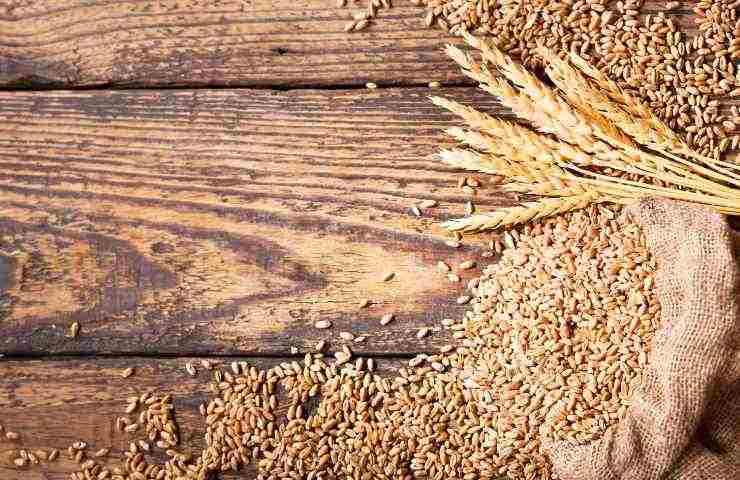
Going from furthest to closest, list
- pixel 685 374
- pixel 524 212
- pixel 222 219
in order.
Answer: pixel 222 219 → pixel 524 212 → pixel 685 374

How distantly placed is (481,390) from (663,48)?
0.66 metres

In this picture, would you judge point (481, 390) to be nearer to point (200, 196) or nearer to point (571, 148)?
point (571, 148)

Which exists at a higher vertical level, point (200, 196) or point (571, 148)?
point (571, 148)

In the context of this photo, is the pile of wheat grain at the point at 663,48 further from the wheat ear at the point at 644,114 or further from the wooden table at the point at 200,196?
the wooden table at the point at 200,196

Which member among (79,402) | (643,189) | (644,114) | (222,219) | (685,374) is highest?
(644,114)

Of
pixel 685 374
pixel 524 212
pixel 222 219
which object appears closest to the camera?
pixel 685 374

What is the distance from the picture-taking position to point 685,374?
57.0 inches

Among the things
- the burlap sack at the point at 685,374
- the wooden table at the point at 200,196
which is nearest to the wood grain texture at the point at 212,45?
the wooden table at the point at 200,196

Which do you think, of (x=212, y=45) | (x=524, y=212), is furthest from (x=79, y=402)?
(x=524, y=212)

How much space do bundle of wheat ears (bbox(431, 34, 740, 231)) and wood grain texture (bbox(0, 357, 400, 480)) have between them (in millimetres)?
567

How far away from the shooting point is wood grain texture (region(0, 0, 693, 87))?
5.55ft

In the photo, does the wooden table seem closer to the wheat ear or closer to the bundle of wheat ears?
the bundle of wheat ears

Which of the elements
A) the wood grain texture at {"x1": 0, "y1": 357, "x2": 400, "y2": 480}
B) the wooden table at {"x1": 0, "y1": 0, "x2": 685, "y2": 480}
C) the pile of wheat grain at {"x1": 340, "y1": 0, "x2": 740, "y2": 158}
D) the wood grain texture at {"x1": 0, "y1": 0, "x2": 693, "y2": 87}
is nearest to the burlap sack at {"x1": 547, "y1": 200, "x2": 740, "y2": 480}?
the pile of wheat grain at {"x1": 340, "y1": 0, "x2": 740, "y2": 158}

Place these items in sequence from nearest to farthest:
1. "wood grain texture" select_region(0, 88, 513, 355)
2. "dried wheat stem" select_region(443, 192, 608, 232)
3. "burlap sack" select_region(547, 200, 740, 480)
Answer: "burlap sack" select_region(547, 200, 740, 480), "dried wheat stem" select_region(443, 192, 608, 232), "wood grain texture" select_region(0, 88, 513, 355)
